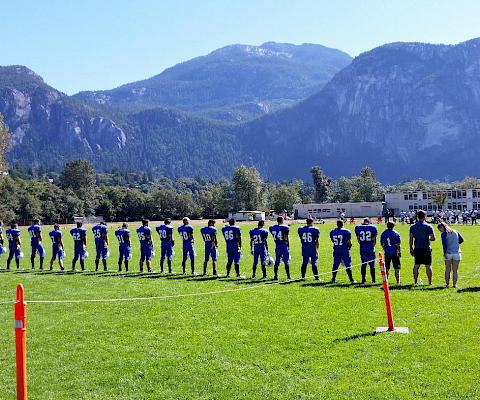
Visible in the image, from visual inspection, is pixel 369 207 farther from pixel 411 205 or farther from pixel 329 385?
pixel 329 385

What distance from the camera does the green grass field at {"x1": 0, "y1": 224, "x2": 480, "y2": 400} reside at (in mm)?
8305

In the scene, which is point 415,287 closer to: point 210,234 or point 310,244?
point 310,244

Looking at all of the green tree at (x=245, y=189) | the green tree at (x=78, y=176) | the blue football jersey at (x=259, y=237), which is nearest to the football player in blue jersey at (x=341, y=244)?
the blue football jersey at (x=259, y=237)

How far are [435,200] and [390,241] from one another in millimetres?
106155

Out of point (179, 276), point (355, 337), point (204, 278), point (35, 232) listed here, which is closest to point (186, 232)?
point (179, 276)

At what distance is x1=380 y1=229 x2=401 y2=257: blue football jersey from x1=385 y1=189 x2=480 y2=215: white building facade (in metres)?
101

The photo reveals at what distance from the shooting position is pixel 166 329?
12.1m

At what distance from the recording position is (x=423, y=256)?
1753 cm

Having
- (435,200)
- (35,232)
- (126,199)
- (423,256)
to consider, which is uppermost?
(126,199)

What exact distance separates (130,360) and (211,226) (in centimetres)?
1180

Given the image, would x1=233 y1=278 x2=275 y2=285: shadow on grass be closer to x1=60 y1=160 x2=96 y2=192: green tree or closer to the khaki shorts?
the khaki shorts

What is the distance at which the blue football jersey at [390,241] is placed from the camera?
60.0 ft

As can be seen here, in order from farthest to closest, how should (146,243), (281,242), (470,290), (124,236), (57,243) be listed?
1. (57,243)
2. (124,236)
3. (146,243)
4. (281,242)
5. (470,290)

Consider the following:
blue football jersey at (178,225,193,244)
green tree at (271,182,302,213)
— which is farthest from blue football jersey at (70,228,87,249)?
green tree at (271,182,302,213)
